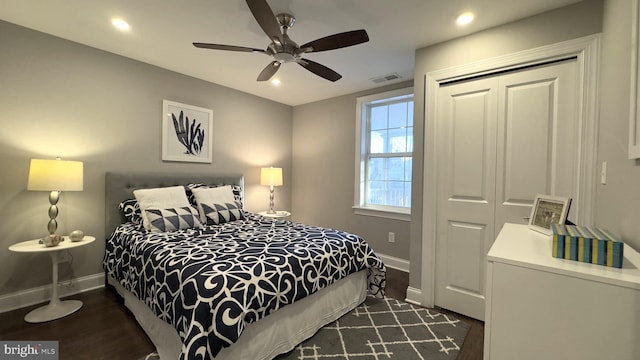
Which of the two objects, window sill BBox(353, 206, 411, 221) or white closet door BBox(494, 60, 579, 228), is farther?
window sill BBox(353, 206, 411, 221)

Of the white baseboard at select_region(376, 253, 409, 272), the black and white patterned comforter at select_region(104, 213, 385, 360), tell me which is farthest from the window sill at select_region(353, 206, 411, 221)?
the black and white patterned comforter at select_region(104, 213, 385, 360)

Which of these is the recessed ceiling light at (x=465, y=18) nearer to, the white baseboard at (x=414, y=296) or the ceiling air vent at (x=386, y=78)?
the ceiling air vent at (x=386, y=78)

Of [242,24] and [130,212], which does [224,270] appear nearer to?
[130,212]

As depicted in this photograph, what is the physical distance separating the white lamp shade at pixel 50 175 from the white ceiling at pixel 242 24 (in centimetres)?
118

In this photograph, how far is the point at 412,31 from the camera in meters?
2.21

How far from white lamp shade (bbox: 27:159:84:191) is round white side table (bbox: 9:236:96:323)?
463mm

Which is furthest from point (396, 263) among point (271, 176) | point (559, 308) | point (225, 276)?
point (559, 308)

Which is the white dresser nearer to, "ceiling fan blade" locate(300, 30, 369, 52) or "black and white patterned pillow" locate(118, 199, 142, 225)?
"ceiling fan blade" locate(300, 30, 369, 52)

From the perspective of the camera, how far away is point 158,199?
8.51 ft

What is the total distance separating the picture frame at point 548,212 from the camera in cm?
133

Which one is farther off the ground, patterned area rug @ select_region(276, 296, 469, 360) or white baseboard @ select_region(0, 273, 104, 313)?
white baseboard @ select_region(0, 273, 104, 313)

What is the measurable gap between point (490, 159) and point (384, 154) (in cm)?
166

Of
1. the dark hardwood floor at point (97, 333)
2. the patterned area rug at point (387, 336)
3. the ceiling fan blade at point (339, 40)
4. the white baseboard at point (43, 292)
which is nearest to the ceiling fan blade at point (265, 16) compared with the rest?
the ceiling fan blade at point (339, 40)

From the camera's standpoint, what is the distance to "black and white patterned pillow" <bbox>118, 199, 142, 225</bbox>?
266 cm
